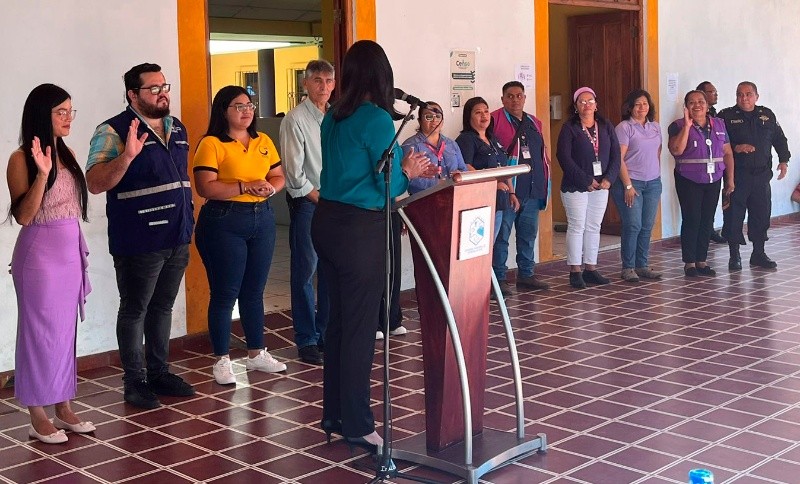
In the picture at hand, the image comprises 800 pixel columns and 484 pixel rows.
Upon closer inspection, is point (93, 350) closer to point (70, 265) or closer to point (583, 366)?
point (70, 265)

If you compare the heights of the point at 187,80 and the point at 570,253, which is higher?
the point at 187,80

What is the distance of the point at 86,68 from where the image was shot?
5.95 m

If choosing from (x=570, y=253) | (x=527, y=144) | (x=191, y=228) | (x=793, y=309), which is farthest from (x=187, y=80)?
(x=793, y=309)

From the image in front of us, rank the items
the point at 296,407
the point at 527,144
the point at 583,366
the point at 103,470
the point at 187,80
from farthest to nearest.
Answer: the point at 527,144 < the point at 187,80 < the point at 583,366 < the point at 296,407 < the point at 103,470

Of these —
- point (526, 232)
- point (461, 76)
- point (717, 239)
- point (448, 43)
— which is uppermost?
point (448, 43)

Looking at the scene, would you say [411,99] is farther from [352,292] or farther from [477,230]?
[352,292]

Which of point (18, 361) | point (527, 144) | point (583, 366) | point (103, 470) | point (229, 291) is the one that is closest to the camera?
point (103, 470)

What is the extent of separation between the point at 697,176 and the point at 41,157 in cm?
584

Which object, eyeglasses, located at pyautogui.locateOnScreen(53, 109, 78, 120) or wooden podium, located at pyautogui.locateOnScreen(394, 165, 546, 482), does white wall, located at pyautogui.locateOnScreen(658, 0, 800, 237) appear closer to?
wooden podium, located at pyautogui.locateOnScreen(394, 165, 546, 482)

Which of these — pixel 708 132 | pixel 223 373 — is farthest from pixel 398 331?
pixel 708 132

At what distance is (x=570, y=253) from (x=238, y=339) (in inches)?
119

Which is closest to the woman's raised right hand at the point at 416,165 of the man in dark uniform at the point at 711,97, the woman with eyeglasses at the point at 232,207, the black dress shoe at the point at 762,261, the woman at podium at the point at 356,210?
the woman at podium at the point at 356,210

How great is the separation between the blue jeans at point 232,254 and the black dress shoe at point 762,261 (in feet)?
16.9

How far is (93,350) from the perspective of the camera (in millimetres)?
6098
